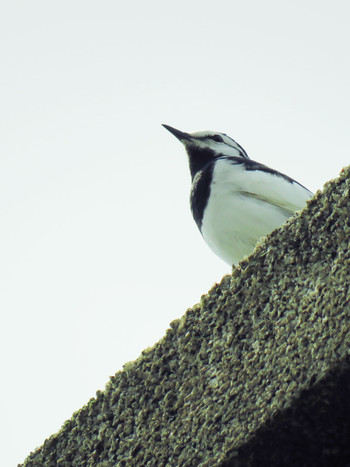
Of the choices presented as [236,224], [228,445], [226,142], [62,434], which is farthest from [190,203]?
[228,445]

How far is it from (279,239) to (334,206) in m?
0.15

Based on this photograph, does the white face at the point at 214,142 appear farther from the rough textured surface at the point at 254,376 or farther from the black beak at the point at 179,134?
the rough textured surface at the point at 254,376

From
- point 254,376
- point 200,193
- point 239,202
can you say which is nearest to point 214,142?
point 200,193

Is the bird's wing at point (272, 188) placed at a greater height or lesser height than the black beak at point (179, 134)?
lesser

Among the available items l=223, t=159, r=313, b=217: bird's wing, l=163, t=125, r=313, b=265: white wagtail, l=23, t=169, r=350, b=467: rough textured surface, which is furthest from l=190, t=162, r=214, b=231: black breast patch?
l=23, t=169, r=350, b=467: rough textured surface

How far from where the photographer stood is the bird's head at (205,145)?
248 inches

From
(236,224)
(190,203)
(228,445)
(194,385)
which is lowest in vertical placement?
(228,445)

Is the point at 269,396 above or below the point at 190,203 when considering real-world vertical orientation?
below

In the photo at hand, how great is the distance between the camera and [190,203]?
5.25m

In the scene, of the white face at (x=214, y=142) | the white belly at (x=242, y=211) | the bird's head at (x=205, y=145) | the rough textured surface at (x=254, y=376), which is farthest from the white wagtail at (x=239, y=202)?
the rough textured surface at (x=254, y=376)

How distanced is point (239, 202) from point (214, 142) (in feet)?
5.86

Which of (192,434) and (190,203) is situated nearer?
(192,434)

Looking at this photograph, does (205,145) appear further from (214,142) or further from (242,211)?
(242,211)

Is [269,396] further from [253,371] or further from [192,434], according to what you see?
[192,434]
